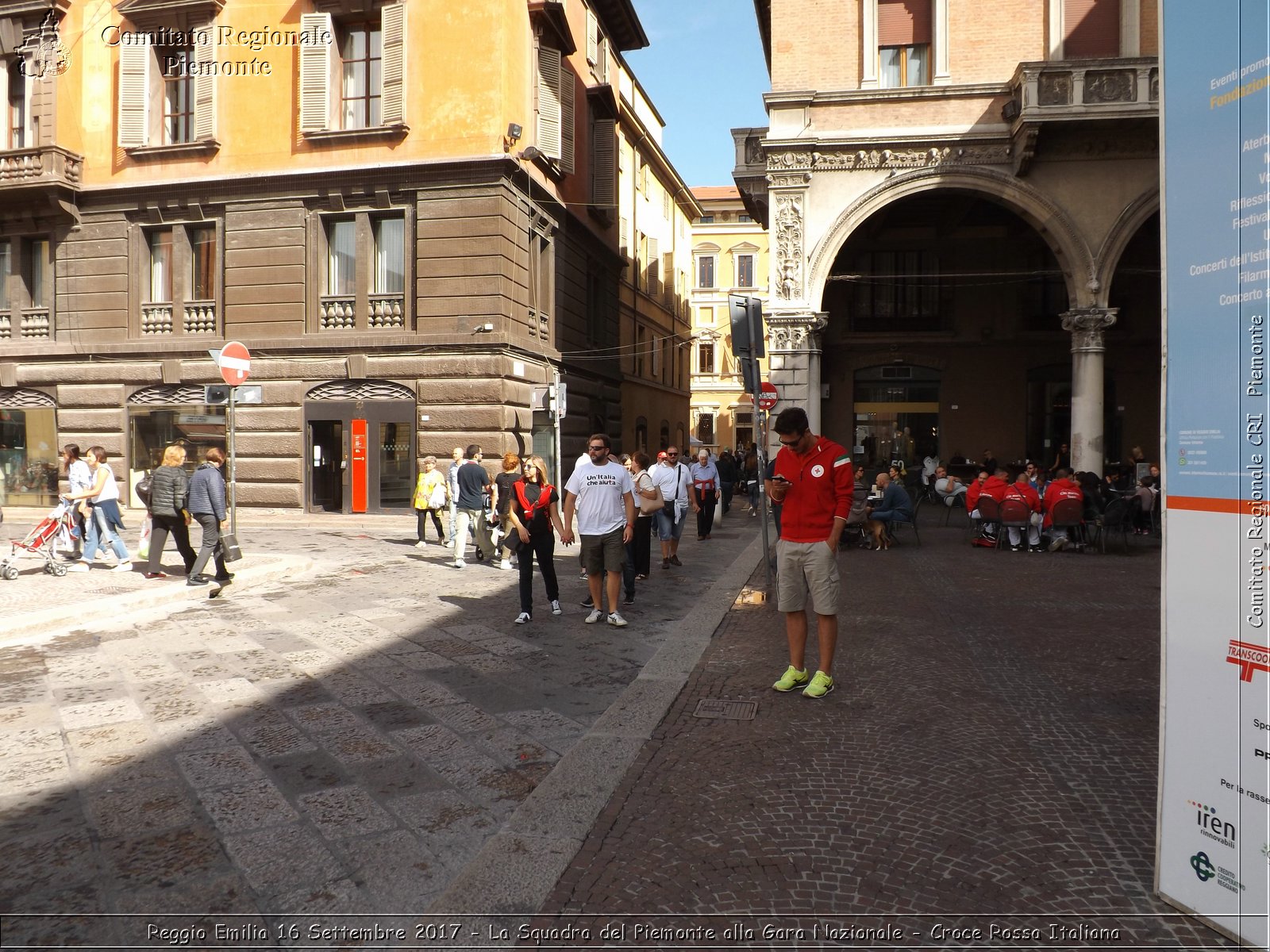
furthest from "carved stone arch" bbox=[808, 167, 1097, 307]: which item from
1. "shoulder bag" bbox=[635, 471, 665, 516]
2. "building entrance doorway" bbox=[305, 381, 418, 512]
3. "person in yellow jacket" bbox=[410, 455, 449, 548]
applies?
"shoulder bag" bbox=[635, 471, 665, 516]

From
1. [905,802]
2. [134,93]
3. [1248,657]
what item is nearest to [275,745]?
[905,802]

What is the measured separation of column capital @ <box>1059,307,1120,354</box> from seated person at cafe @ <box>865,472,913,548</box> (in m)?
7.34

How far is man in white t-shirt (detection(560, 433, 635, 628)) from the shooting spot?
27.4ft

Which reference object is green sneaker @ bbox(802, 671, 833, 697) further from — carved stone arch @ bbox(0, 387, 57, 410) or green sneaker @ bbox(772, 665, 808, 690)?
carved stone arch @ bbox(0, 387, 57, 410)

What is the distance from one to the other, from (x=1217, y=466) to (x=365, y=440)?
18653 mm

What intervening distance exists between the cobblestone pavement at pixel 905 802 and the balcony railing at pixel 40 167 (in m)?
20.8

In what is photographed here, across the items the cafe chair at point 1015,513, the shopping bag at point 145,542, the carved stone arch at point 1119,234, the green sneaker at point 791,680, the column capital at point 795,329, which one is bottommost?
the green sneaker at point 791,680

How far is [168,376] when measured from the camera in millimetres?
20625

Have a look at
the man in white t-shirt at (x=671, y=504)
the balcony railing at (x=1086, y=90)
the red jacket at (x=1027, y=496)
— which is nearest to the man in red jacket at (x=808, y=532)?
the man in white t-shirt at (x=671, y=504)

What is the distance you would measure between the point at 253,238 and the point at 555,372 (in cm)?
748

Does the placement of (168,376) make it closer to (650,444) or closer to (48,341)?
(48,341)

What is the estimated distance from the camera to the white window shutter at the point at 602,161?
26.3 meters

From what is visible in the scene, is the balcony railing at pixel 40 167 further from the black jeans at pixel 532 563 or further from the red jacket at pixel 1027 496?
the red jacket at pixel 1027 496

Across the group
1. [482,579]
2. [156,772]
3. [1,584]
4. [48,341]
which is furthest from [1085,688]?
[48,341]
